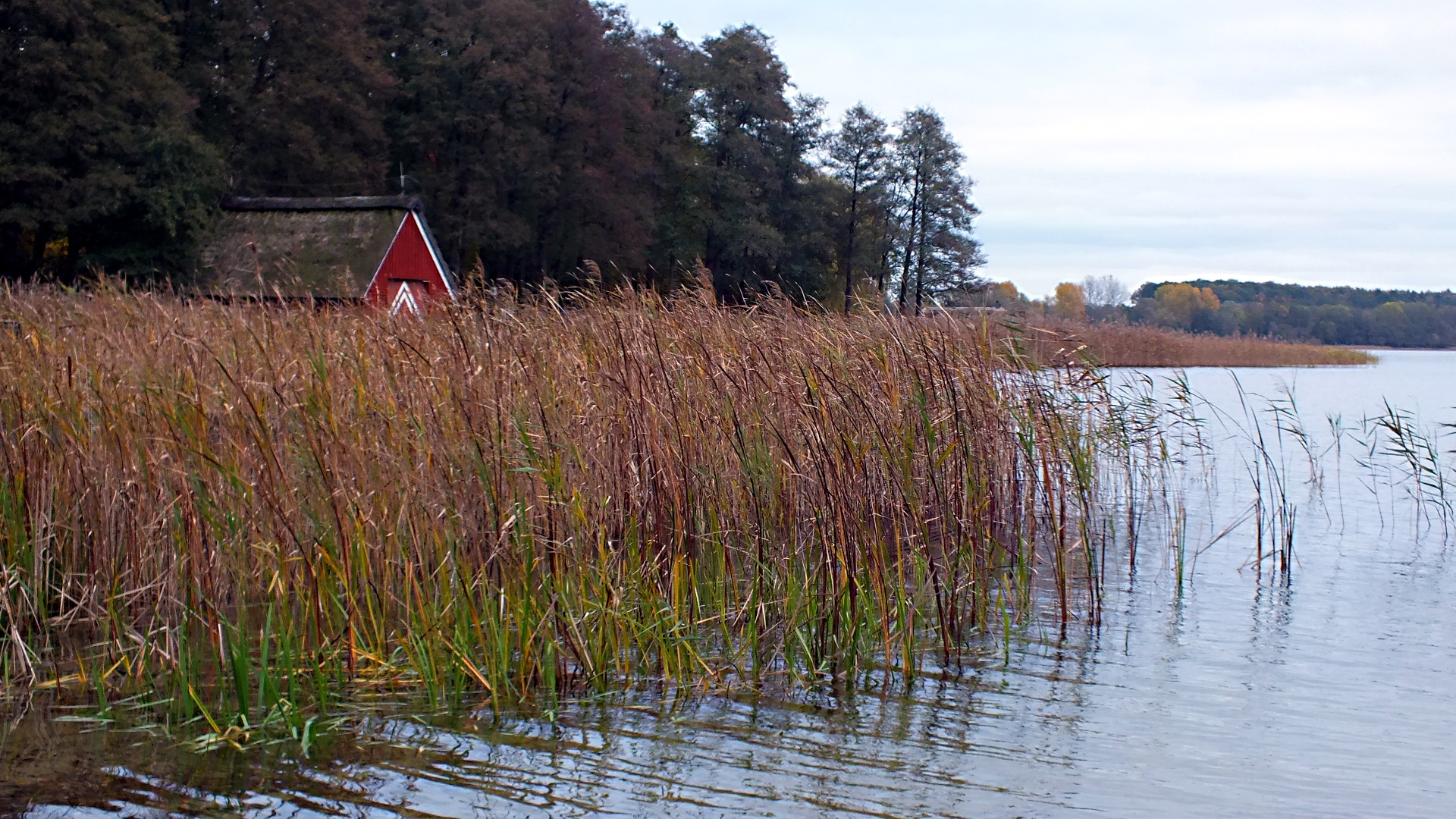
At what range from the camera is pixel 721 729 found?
3479mm

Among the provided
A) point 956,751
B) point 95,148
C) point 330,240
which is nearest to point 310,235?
point 330,240

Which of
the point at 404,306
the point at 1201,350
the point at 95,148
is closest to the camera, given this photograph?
the point at 404,306

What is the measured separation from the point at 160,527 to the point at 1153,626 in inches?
156

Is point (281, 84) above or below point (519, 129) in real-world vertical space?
below

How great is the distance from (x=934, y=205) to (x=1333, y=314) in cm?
2269

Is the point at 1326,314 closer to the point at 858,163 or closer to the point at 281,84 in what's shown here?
the point at 858,163

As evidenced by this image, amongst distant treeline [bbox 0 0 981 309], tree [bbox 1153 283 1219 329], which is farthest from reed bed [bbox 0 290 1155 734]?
tree [bbox 1153 283 1219 329]

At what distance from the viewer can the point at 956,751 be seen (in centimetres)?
346

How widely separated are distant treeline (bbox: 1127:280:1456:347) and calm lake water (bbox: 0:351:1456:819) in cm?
3542

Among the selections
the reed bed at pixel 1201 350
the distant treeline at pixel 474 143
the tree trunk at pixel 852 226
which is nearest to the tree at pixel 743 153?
the distant treeline at pixel 474 143

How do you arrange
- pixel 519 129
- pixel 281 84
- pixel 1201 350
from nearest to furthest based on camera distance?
pixel 281 84
pixel 1201 350
pixel 519 129

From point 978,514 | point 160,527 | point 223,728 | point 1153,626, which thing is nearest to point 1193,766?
point 978,514

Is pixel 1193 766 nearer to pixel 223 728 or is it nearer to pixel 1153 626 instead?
pixel 1153 626

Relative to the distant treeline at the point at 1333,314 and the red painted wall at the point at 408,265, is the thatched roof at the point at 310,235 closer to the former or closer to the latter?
the red painted wall at the point at 408,265
